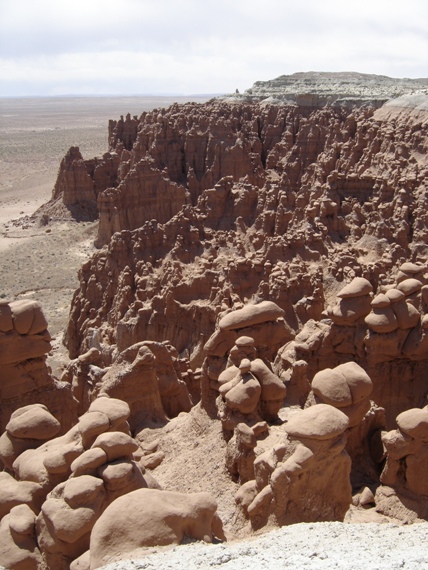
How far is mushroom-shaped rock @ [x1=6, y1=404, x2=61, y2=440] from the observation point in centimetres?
1088

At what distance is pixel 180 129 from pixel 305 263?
2593 centimetres

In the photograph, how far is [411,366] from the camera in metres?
14.4

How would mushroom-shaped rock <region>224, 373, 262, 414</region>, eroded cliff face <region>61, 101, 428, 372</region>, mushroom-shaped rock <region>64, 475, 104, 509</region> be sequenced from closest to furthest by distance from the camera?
mushroom-shaped rock <region>64, 475, 104, 509</region>, mushroom-shaped rock <region>224, 373, 262, 414</region>, eroded cliff face <region>61, 101, 428, 372</region>

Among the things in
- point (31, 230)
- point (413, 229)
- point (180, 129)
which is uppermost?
point (180, 129)

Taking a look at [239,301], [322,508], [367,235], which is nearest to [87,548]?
[322,508]

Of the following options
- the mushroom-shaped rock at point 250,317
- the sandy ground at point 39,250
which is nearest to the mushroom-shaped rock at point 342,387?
the mushroom-shaped rock at point 250,317

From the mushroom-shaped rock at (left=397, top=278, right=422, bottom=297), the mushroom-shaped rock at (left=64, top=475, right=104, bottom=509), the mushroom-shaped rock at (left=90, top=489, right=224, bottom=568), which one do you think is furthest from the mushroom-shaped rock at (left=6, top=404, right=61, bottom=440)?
the mushroom-shaped rock at (left=397, top=278, right=422, bottom=297)

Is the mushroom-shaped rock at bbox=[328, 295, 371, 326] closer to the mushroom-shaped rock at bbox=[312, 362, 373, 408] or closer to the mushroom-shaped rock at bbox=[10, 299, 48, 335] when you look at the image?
the mushroom-shaped rock at bbox=[312, 362, 373, 408]

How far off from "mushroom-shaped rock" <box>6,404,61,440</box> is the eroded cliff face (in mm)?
9527

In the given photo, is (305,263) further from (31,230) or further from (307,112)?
(31,230)

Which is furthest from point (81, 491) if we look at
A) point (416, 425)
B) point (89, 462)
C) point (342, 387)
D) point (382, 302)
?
point (382, 302)

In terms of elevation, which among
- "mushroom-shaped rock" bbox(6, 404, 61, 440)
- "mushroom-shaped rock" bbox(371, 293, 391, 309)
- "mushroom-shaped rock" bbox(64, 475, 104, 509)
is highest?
"mushroom-shaped rock" bbox(371, 293, 391, 309)

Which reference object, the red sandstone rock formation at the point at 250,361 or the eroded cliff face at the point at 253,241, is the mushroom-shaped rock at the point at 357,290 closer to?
the red sandstone rock formation at the point at 250,361

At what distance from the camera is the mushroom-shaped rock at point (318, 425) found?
30.0 feet
